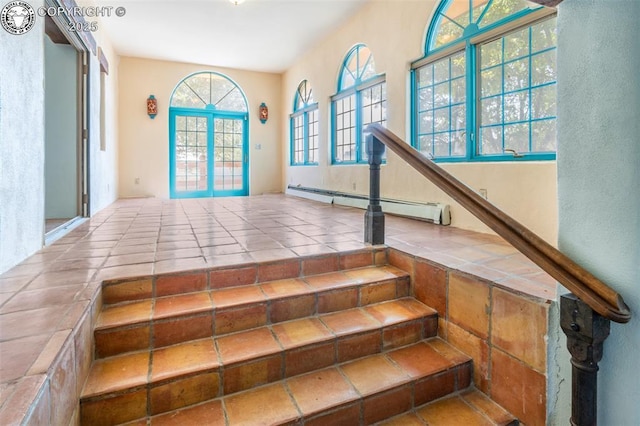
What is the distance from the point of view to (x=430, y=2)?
3592 millimetres

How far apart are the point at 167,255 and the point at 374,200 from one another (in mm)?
1382

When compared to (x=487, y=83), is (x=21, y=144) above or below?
below

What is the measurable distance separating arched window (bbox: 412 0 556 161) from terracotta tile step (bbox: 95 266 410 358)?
5.47 ft

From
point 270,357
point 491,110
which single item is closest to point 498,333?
point 270,357

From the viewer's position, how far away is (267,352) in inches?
60.6

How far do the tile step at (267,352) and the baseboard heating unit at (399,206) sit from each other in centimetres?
161

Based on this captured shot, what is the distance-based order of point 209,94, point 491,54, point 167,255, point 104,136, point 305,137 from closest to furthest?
point 167,255
point 491,54
point 104,136
point 305,137
point 209,94

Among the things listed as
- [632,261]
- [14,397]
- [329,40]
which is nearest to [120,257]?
[14,397]

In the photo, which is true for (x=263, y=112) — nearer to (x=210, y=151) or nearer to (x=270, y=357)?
(x=210, y=151)

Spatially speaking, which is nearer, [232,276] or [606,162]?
[606,162]

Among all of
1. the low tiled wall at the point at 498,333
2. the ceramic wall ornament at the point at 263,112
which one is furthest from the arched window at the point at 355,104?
the low tiled wall at the point at 498,333

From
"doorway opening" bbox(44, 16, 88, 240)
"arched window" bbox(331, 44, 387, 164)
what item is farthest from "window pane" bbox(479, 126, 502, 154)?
"doorway opening" bbox(44, 16, 88, 240)

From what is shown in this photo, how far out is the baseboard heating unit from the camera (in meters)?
3.40

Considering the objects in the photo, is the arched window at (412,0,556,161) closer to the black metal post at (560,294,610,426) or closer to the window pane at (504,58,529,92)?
the window pane at (504,58,529,92)
